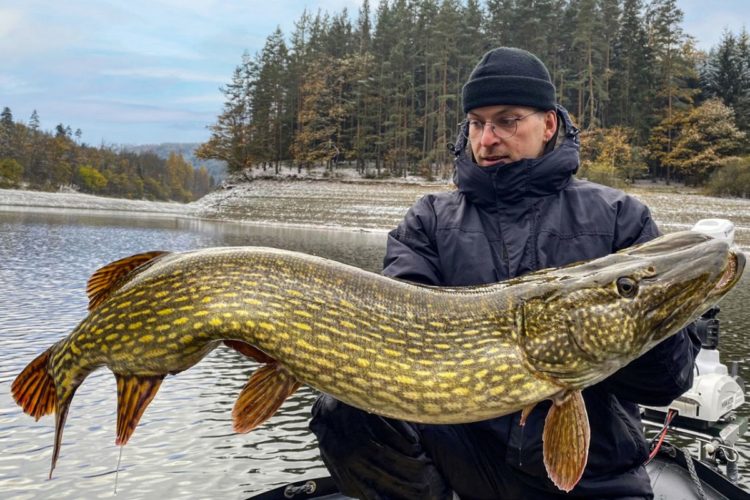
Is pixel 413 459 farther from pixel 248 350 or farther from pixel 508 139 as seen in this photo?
pixel 508 139

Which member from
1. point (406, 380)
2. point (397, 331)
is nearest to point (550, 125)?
point (397, 331)

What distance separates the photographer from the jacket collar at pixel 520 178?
2510 millimetres

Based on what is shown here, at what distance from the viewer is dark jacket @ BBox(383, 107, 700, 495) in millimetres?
2156

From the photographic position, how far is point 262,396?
201 centimetres

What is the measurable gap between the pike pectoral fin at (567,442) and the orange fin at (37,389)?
1755mm

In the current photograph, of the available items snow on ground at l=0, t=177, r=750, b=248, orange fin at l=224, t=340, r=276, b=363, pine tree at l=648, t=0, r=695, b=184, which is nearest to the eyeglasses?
orange fin at l=224, t=340, r=276, b=363

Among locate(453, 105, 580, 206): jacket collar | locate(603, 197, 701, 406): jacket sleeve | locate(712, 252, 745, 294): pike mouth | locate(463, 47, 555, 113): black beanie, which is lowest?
locate(603, 197, 701, 406): jacket sleeve

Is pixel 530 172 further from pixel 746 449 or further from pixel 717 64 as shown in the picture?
pixel 717 64

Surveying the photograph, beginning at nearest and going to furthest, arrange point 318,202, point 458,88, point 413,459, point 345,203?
point 413,459, point 345,203, point 318,202, point 458,88

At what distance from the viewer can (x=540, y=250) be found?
95.2 inches

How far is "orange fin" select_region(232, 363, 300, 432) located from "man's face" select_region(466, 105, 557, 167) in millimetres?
1325

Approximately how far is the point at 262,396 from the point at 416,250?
0.95 metres

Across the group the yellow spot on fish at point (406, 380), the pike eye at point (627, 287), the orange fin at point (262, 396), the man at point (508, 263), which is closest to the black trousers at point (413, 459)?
the man at point (508, 263)

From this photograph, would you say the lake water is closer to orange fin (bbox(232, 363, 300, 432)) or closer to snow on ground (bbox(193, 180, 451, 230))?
orange fin (bbox(232, 363, 300, 432))
